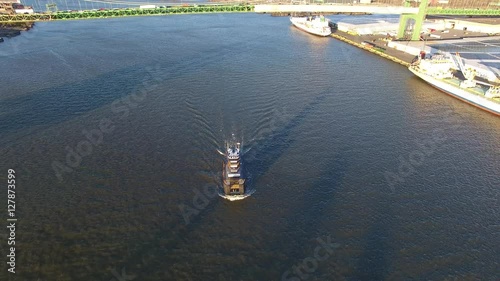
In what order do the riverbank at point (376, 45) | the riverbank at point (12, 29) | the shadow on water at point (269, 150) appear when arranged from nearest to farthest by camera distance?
the shadow on water at point (269, 150) → the riverbank at point (376, 45) → the riverbank at point (12, 29)

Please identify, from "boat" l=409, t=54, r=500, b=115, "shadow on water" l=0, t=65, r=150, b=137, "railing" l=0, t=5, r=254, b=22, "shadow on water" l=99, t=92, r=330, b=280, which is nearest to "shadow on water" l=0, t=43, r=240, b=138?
"shadow on water" l=0, t=65, r=150, b=137

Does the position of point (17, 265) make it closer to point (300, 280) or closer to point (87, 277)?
point (87, 277)

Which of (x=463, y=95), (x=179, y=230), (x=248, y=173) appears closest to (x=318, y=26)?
(x=463, y=95)

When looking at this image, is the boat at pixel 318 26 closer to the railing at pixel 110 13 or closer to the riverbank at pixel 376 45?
the riverbank at pixel 376 45

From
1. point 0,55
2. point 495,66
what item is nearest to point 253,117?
point 495,66

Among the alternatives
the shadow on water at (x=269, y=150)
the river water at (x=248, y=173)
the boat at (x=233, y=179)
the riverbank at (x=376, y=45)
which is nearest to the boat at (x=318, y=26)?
the riverbank at (x=376, y=45)

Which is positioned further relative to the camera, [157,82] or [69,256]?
[157,82]
